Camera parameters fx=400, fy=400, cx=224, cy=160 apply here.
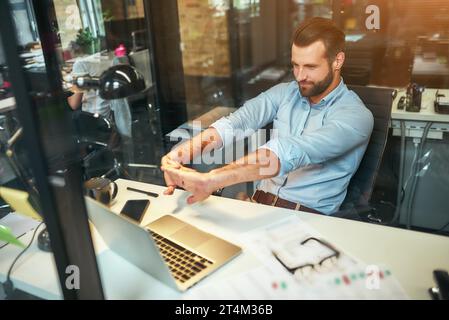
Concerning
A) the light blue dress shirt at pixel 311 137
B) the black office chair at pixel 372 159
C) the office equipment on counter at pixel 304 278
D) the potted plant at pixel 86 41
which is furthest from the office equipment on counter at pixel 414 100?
the potted plant at pixel 86 41

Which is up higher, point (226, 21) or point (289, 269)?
point (226, 21)

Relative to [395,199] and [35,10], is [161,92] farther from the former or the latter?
[35,10]

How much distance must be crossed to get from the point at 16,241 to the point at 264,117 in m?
1.12

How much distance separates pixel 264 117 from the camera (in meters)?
1.82

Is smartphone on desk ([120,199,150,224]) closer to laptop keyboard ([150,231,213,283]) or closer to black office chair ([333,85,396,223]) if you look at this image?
laptop keyboard ([150,231,213,283])

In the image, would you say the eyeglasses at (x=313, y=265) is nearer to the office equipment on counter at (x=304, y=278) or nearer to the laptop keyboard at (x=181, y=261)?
the office equipment on counter at (x=304, y=278)

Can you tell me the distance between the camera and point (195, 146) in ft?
5.43

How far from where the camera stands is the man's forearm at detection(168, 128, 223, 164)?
1560 millimetres

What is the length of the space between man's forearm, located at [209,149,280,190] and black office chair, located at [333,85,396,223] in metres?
0.39

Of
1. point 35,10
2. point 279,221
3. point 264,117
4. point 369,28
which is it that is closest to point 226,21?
point 369,28

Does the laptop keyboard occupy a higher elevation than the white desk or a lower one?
higher

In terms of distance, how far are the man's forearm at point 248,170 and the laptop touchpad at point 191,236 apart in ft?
0.52

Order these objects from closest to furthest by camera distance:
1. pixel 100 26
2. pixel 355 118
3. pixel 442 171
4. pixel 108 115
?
pixel 355 118 < pixel 442 171 < pixel 108 115 < pixel 100 26

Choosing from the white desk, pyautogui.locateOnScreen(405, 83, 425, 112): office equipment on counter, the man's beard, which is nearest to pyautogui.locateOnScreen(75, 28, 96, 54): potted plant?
the man's beard
